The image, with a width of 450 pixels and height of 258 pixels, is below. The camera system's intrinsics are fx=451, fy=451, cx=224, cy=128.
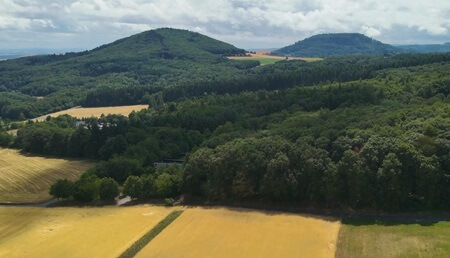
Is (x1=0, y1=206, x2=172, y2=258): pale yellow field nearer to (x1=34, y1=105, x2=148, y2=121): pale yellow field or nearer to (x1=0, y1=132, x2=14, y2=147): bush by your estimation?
(x1=0, y1=132, x2=14, y2=147): bush

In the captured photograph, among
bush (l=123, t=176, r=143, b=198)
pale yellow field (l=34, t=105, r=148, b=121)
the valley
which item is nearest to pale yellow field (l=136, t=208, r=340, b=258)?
the valley

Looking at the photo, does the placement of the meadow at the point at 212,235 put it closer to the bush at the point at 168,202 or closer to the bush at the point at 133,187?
the bush at the point at 168,202

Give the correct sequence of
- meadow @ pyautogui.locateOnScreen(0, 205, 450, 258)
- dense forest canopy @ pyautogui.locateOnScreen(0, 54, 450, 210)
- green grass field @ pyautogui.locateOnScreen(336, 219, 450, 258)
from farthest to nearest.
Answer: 1. dense forest canopy @ pyautogui.locateOnScreen(0, 54, 450, 210)
2. meadow @ pyautogui.locateOnScreen(0, 205, 450, 258)
3. green grass field @ pyautogui.locateOnScreen(336, 219, 450, 258)

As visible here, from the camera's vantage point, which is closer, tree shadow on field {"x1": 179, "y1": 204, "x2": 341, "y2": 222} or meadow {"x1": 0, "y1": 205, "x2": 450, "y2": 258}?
meadow {"x1": 0, "y1": 205, "x2": 450, "y2": 258}

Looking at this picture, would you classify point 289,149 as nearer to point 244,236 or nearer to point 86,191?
point 244,236

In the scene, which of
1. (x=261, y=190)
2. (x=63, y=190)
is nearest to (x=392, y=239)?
(x=261, y=190)

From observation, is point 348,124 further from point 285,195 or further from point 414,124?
point 285,195

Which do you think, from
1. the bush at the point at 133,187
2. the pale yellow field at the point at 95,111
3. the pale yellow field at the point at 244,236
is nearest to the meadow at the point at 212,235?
the pale yellow field at the point at 244,236
